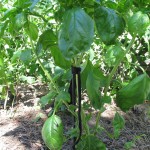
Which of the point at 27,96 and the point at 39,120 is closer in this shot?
the point at 39,120

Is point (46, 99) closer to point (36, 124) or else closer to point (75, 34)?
point (75, 34)

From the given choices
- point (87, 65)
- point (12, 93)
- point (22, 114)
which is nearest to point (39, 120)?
point (22, 114)

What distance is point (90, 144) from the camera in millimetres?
1109

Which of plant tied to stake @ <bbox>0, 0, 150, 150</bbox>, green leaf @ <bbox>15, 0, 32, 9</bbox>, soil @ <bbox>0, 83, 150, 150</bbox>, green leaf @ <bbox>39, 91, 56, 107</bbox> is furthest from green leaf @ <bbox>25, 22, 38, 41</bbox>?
soil @ <bbox>0, 83, 150, 150</bbox>

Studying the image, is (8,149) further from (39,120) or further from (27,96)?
(27,96)

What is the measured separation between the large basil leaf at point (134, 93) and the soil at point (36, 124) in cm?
55

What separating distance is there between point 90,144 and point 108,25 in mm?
466

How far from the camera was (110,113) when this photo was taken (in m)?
2.10

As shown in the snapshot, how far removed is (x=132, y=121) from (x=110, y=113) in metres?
0.16

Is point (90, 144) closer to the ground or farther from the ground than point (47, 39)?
closer to the ground

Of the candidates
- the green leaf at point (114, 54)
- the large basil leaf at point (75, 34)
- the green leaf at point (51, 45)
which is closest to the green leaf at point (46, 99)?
the green leaf at point (51, 45)

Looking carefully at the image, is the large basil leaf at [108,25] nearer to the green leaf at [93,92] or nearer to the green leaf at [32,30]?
the green leaf at [93,92]

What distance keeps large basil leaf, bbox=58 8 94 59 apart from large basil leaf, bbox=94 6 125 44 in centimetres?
6

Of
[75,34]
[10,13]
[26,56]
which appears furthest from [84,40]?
[26,56]
